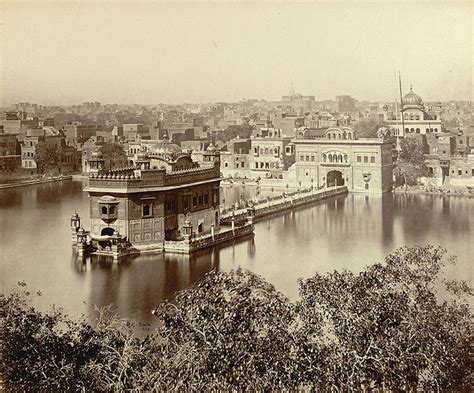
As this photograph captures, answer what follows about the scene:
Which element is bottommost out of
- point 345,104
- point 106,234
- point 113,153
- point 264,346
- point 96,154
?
point 264,346

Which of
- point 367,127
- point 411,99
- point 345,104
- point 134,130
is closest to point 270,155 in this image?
point 411,99

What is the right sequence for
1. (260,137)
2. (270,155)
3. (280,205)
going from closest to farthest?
(280,205) < (270,155) < (260,137)

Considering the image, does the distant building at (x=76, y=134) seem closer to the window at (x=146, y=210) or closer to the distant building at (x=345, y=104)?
the distant building at (x=345, y=104)

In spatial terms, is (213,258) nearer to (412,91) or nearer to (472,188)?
(472,188)

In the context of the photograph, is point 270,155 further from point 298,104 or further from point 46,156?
point 298,104

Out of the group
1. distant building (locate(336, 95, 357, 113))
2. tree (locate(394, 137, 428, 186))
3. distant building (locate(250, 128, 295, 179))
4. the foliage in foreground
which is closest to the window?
the foliage in foreground

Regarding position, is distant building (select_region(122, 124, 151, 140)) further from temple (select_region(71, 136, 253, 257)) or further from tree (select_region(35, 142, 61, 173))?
temple (select_region(71, 136, 253, 257))
